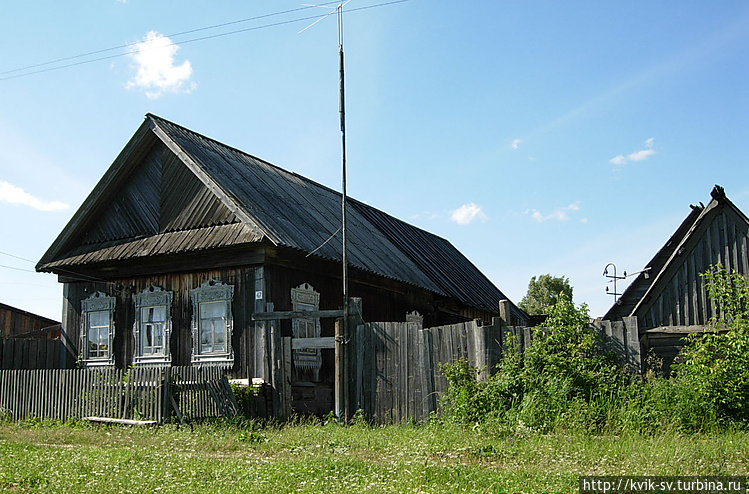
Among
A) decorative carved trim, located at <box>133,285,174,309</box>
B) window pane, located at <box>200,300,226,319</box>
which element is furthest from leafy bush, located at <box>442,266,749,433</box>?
decorative carved trim, located at <box>133,285,174,309</box>

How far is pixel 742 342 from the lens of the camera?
30.3ft

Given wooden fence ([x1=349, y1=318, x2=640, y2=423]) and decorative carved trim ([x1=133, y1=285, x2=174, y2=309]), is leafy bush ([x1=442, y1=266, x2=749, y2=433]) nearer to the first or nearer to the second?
wooden fence ([x1=349, y1=318, x2=640, y2=423])

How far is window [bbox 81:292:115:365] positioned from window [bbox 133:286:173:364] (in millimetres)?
932

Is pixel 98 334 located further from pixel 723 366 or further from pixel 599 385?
pixel 723 366

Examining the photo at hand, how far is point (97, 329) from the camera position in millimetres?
17328

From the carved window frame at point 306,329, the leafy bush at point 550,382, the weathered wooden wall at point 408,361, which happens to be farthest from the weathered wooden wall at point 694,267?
the carved window frame at point 306,329

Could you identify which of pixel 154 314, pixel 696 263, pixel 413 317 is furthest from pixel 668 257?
pixel 154 314

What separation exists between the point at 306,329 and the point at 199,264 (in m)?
2.81

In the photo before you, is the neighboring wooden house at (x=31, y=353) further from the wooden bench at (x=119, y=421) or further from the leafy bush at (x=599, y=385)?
the leafy bush at (x=599, y=385)

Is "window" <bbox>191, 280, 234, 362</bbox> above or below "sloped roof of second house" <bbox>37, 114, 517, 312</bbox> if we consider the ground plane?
below

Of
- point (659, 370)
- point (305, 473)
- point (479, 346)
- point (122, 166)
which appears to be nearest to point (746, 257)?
point (659, 370)

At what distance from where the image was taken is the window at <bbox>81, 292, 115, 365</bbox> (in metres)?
17.0

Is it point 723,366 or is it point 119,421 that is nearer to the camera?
point 723,366

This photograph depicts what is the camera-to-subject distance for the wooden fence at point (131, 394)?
12.0m
